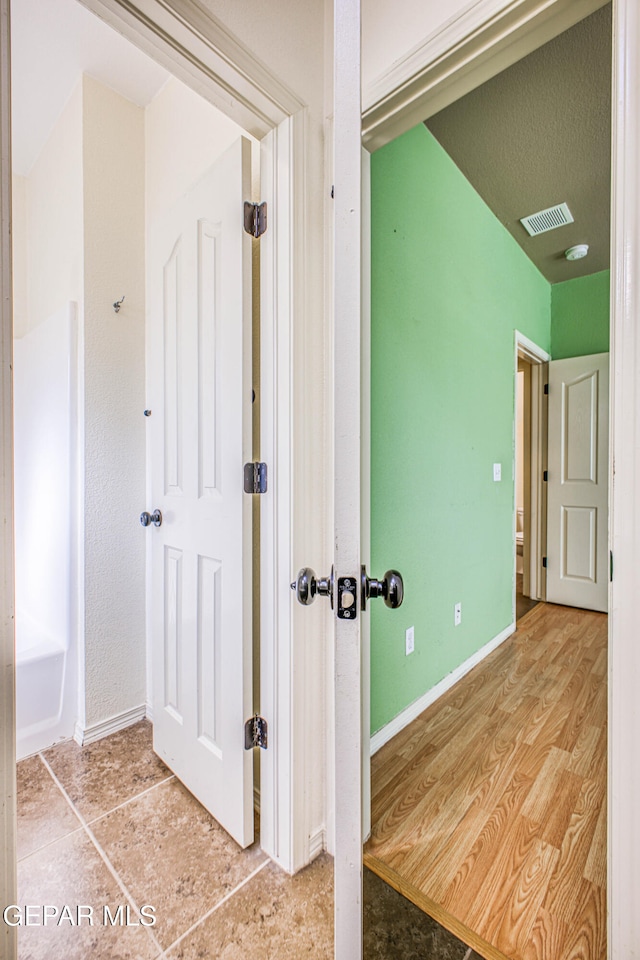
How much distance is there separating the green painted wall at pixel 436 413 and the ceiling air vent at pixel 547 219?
141 mm

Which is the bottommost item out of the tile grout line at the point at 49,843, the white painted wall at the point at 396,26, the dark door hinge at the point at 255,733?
the tile grout line at the point at 49,843

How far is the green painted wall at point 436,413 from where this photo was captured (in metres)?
1.60

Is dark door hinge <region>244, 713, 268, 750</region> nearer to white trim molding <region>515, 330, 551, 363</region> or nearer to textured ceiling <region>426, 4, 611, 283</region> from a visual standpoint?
textured ceiling <region>426, 4, 611, 283</region>

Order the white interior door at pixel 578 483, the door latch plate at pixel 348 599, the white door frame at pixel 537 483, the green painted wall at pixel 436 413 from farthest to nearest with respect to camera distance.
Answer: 1. the white door frame at pixel 537 483
2. the white interior door at pixel 578 483
3. the green painted wall at pixel 436 413
4. the door latch plate at pixel 348 599

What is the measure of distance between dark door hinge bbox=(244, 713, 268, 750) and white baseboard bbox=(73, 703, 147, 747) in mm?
921

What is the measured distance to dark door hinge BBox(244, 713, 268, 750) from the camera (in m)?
1.15

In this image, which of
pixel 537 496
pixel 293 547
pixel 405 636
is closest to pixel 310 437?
pixel 293 547

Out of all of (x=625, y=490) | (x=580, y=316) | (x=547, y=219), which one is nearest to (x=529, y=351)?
(x=580, y=316)

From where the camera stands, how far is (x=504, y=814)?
1341 mm

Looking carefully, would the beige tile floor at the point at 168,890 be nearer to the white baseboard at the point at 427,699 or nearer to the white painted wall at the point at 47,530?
the white painted wall at the point at 47,530

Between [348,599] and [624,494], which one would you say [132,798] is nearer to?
[348,599]

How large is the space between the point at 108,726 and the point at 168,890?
0.83 meters

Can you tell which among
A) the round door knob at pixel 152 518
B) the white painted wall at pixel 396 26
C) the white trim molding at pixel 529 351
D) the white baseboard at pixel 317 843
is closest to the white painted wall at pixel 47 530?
the round door knob at pixel 152 518

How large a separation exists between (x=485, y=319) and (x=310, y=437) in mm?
1809
